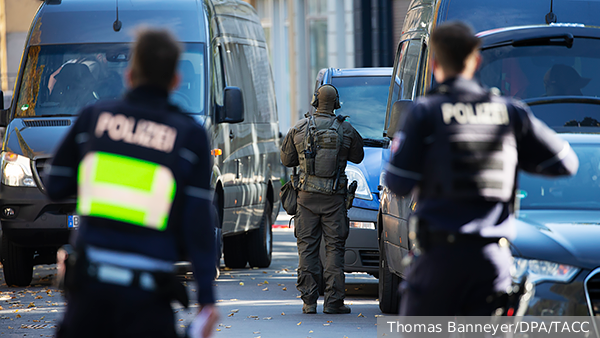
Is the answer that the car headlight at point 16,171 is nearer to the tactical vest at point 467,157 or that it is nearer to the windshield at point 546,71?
the windshield at point 546,71

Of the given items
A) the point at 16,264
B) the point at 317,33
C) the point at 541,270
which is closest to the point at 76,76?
the point at 16,264

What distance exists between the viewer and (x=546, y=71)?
650 centimetres

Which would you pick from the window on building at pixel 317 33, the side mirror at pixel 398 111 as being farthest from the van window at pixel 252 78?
the window on building at pixel 317 33

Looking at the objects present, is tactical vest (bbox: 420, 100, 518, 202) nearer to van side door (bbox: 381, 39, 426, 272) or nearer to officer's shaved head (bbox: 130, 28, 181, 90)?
officer's shaved head (bbox: 130, 28, 181, 90)

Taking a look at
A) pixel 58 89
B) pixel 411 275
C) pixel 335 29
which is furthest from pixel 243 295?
pixel 335 29

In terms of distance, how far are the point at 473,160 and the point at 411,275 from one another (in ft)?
1.62

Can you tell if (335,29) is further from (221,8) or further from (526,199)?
(526,199)

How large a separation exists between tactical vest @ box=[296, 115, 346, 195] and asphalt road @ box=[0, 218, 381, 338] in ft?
3.56

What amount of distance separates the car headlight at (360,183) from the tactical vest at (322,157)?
1126mm

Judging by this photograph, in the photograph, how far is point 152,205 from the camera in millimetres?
3273

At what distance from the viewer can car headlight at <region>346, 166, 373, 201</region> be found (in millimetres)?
9305

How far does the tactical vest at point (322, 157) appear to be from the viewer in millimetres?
8125

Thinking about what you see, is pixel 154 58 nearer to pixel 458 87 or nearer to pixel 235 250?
pixel 458 87

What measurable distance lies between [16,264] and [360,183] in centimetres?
377
